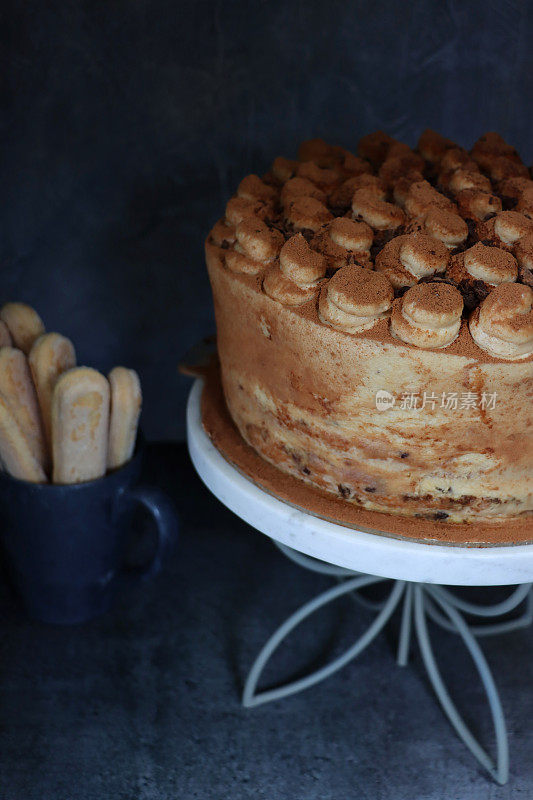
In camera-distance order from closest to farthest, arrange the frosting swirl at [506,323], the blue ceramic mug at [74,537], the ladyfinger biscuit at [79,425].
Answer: the frosting swirl at [506,323]
the ladyfinger biscuit at [79,425]
the blue ceramic mug at [74,537]

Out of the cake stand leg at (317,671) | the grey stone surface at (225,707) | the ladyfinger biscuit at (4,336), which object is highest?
the ladyfinger biscuit at (4,336)

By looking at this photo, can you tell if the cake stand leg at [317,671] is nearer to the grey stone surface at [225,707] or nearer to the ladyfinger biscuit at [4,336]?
the grey stone surface at [225,707]

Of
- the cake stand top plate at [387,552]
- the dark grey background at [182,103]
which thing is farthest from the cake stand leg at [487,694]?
the dark grey background at [182,103]

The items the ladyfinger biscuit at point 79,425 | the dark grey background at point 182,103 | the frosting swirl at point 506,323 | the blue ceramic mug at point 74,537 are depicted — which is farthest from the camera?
the dark grey background at point 182,103

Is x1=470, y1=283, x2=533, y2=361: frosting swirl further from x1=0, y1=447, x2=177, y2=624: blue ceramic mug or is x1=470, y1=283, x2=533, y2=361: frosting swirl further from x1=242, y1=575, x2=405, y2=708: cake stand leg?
x1=0, y1=447, x2=177, y2=624: blue ceramic mug

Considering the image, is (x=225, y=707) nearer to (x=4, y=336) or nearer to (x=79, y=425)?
(x=79, y=425)

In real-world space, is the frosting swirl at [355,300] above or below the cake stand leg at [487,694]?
above
